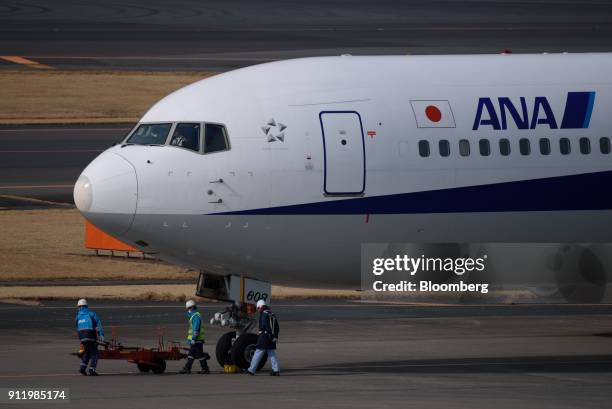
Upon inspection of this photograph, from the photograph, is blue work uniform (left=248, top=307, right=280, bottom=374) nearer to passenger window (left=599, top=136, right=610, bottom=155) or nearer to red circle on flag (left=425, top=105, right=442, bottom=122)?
red circle on flag (left=425, top=105, right=442, bottom=122)

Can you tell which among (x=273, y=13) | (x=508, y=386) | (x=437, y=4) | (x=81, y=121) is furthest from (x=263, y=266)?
(x=437, y=4)

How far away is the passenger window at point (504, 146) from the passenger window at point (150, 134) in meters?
8.00

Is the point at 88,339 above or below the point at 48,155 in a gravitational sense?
below

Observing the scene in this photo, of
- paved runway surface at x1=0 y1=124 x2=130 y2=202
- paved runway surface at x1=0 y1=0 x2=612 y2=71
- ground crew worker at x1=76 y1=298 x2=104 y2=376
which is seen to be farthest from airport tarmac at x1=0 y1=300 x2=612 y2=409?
paved runway surface at x1=0 y1=0 x2=612 y2=71

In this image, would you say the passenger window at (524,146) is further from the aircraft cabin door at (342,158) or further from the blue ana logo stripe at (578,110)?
the aircraft cabin door at (342,158)

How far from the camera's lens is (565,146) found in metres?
36.1

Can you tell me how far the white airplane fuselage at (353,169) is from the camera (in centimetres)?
3394

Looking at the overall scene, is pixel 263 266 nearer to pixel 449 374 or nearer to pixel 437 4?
pixel 449 374

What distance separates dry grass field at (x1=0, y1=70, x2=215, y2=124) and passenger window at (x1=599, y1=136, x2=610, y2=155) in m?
51.4

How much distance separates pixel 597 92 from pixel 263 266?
949 centimetres

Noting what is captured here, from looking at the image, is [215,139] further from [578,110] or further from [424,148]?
[578,110]

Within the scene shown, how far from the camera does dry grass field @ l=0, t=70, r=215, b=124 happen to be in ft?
285

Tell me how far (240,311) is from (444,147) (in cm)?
630

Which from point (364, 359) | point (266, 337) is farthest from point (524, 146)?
point (266, 337)
